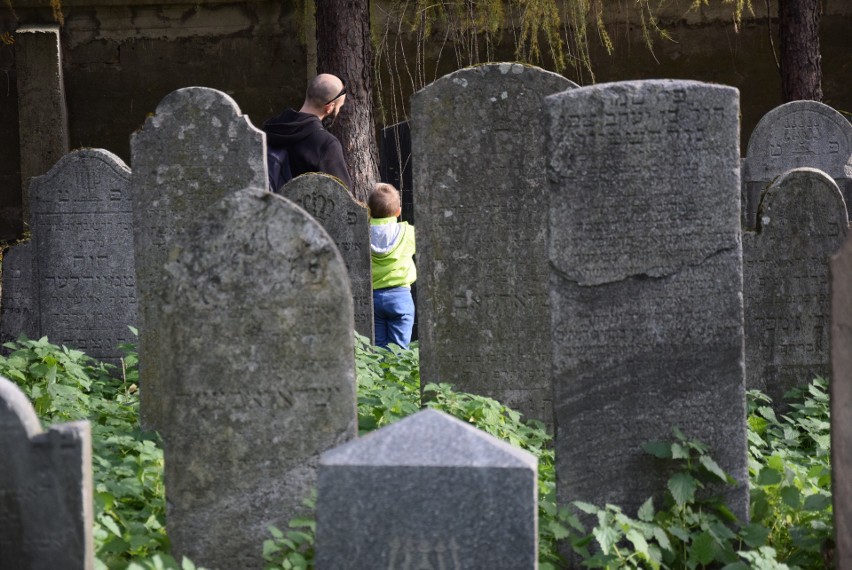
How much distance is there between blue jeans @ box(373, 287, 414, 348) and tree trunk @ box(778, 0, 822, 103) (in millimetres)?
5906

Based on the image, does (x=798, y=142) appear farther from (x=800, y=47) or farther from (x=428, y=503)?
(x=428, y=503)

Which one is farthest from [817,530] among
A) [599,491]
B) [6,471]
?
[6,471]

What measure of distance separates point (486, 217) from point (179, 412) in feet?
8.53

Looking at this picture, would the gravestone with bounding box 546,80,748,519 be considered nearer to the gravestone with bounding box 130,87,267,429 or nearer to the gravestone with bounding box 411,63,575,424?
the gravestone with bounding box 411,63,575,424

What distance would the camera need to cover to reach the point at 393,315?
356 inches

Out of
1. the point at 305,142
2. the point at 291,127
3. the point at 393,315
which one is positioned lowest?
the point at 393,315

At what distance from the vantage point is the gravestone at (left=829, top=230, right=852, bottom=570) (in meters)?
3.97

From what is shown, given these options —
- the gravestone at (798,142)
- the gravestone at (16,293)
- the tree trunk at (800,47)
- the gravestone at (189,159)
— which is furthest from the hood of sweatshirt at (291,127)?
the tree trunk at (800,47)

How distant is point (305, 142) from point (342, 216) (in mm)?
659

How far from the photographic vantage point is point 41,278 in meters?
8.17

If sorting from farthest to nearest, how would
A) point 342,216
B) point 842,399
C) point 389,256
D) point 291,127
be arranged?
point 389,256
point 291,127
point 342,216
point 842,399

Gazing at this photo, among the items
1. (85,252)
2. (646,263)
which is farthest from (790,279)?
(85,252)

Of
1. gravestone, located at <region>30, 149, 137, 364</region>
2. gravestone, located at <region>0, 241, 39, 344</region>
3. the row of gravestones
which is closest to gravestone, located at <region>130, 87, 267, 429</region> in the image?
gravestone, located at <region>30, 149, 137, 364</region>

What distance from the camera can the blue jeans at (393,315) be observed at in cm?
898
